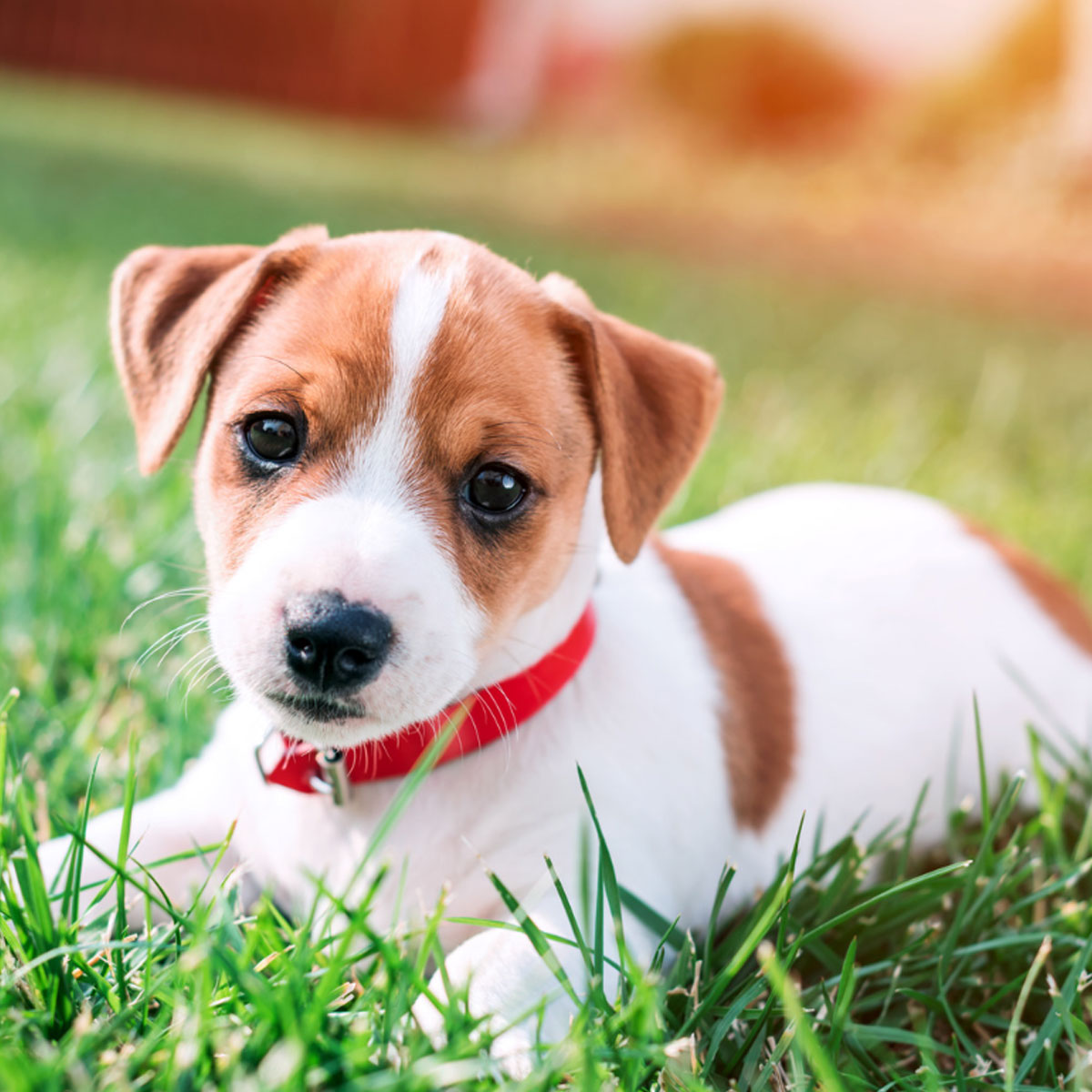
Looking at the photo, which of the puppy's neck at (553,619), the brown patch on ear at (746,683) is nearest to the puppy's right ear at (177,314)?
the puppy's neck at (553,619)

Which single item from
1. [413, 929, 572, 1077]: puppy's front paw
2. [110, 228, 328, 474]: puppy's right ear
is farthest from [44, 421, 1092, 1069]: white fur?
[110, 228, 328, 474]: puppy's right ear

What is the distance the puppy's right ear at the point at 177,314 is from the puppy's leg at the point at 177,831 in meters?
0.80

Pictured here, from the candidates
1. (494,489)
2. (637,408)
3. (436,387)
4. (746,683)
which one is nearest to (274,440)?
(436,387)

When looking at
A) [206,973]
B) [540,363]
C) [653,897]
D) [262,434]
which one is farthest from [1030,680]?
[206,973]

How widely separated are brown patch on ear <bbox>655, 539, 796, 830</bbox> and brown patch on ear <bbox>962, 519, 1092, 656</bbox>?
3.43 feet

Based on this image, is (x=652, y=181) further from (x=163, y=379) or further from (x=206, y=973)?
(x=206, y=973)

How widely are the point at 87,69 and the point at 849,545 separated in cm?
2683

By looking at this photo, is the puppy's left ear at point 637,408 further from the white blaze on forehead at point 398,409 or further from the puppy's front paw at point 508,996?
the puppy's front paw at point 508,996

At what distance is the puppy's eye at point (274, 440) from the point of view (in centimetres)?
263

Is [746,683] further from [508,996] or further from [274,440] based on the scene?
[274,440]

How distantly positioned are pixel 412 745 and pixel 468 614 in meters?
0.41

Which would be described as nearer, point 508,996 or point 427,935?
point 427,935

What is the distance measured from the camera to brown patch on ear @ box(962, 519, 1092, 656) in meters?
3.98

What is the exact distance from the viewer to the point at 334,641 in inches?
90.5
